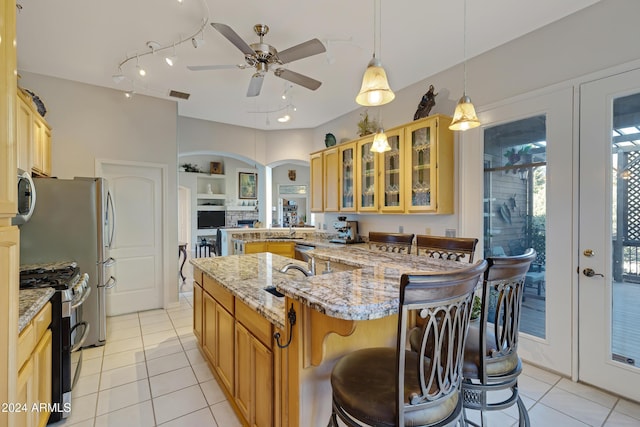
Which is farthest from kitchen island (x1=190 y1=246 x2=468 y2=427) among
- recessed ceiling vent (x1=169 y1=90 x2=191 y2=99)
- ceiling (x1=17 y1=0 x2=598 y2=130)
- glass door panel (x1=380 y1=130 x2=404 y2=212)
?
recessed ceiling vent (x1=169 y1=90 x2=191 y2=99)

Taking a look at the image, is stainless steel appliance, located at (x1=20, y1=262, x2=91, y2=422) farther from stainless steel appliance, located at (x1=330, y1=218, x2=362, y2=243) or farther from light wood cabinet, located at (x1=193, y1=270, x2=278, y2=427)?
stainless steel appliance, located at (x1=330, y1=218, x2=362, y2=243)

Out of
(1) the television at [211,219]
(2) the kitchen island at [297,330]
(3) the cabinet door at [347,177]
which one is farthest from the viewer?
(1) the television at [211,219]

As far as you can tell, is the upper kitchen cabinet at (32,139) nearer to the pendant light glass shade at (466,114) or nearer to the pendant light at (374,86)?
the pendant light at (374,86)

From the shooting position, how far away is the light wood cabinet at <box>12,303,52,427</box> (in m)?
1.37

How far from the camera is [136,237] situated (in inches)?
160

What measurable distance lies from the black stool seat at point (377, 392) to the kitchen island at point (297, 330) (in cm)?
13

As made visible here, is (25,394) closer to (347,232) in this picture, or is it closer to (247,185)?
(347,232)

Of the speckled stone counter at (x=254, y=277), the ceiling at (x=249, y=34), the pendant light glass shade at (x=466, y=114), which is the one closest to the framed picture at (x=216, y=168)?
the ceiling at (x=249, y=34)

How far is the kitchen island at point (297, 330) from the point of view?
3.46 ft

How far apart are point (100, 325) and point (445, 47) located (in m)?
4.48

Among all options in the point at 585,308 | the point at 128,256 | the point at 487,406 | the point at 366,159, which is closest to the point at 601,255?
the point at 585,308

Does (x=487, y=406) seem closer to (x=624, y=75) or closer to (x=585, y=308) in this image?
(x=585, y=308)

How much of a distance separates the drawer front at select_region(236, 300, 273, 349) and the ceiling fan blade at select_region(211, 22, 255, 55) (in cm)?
182

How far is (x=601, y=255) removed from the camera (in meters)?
2.24
